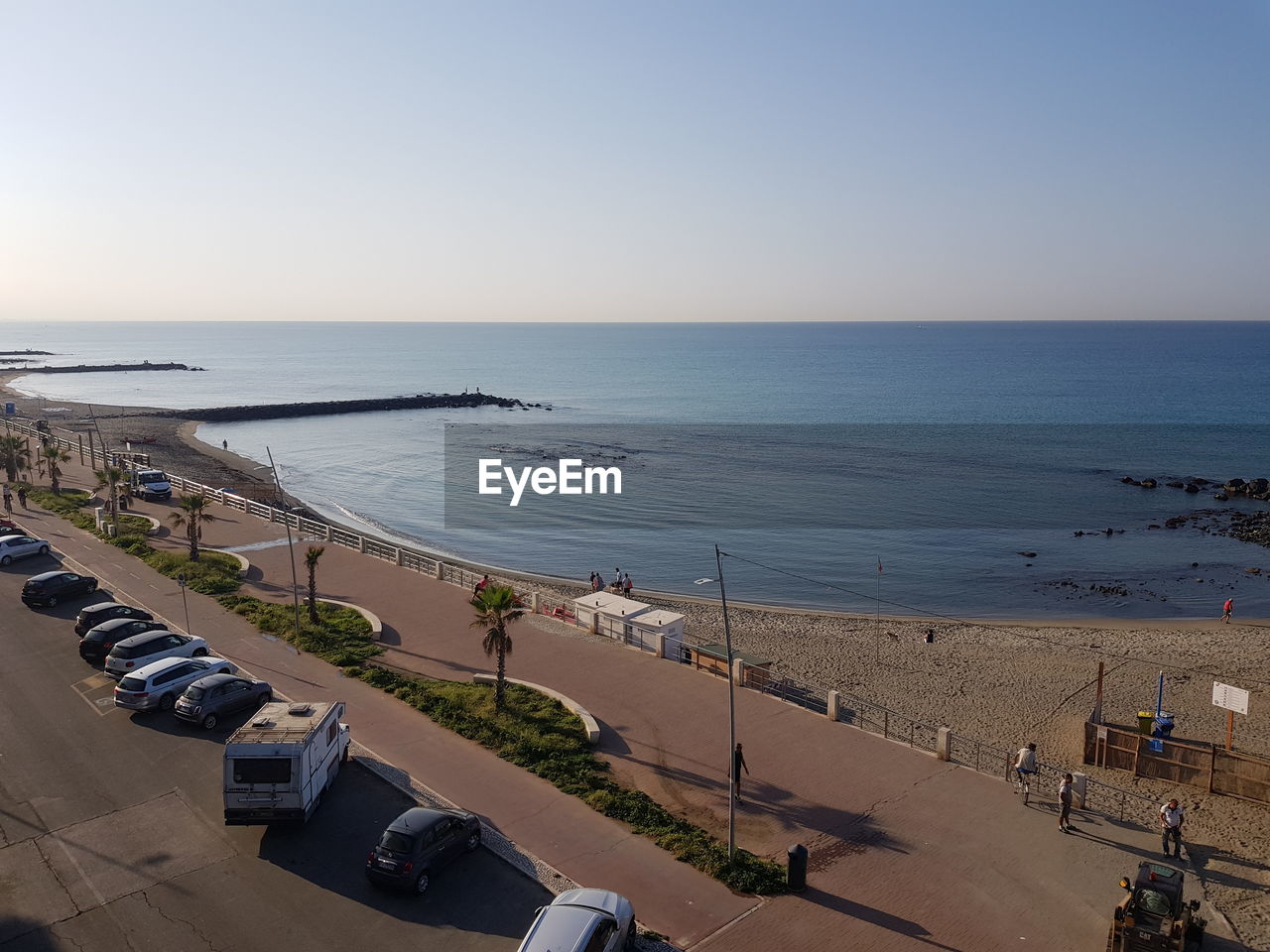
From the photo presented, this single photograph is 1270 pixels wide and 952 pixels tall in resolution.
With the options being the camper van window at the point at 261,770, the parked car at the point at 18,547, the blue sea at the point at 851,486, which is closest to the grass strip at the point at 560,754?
the camper van window at the point at 261,770

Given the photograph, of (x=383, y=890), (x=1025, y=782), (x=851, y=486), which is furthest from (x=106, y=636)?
(x=851, y=486)

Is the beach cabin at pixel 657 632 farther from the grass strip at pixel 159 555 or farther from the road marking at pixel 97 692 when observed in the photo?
the grass strip at pixel 159 555

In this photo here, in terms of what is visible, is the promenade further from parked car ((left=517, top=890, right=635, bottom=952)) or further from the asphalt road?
the asphalt road

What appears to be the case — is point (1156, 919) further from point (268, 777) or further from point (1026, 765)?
point (268, 777)

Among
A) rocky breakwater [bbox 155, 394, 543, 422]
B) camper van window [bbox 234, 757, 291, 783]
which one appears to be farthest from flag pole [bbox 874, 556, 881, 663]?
rocky breakwater [bbox 155, 394, 543, 422]

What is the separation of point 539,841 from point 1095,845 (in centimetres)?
1010

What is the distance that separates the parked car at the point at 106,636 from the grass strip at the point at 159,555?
3189mm

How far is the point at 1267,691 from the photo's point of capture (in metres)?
30.1

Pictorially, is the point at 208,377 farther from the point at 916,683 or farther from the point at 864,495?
the point at 916,683

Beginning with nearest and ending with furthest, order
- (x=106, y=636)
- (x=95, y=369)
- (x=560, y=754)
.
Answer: (x=560, y=754), (x=106, y=636), (x=95, y=369)

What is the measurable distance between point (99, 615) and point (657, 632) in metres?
15.6

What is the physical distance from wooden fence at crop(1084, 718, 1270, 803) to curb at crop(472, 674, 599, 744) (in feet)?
40.8

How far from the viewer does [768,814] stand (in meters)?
17.0

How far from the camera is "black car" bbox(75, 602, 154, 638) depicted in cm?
2452
